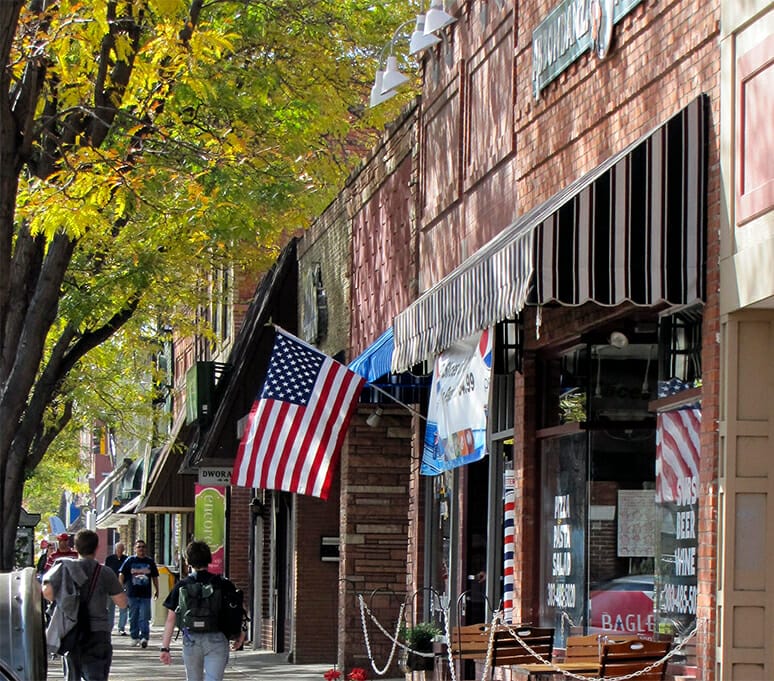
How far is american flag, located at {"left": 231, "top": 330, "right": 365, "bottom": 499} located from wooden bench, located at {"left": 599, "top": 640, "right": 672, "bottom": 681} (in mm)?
7619

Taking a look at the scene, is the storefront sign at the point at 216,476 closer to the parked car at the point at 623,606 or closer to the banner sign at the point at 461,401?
the banner sign at the point at 461,401

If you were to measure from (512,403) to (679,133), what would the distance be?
532 cm

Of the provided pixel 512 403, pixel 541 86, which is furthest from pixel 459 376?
pixel 541 86

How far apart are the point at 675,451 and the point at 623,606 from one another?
5.70 ft

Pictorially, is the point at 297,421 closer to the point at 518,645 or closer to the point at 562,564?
the point at 562,564

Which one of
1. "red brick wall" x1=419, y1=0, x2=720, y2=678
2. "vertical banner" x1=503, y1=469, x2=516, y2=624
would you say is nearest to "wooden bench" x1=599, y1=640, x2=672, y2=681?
"red brick wall" x1=419, y1=0, x2=720, y2=678

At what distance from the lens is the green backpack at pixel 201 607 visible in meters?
13.0

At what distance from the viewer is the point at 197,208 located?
65.2 feet

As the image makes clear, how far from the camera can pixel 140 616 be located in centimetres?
2858

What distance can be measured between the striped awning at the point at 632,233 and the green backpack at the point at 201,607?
4285 mm

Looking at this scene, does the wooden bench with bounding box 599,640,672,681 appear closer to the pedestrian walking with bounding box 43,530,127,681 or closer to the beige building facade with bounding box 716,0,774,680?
the beige building facade with bounding box 716,0,774,680

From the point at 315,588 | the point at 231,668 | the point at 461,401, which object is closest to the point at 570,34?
the point at 461,401

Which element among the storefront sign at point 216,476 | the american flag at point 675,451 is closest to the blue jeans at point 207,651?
the american flag at point 675,451

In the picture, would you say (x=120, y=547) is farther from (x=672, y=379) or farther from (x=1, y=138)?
(x=672, y=379)
